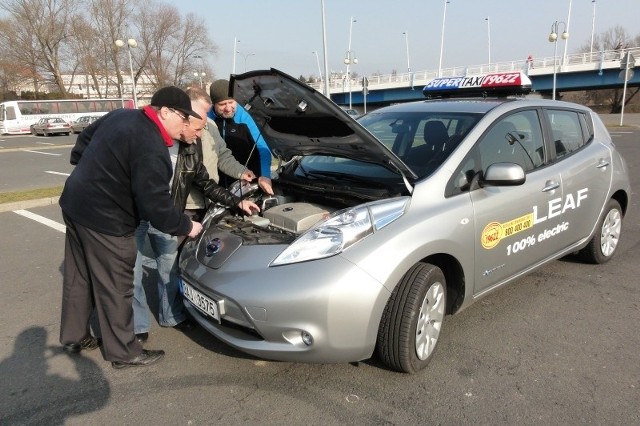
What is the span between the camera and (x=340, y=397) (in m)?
2.53

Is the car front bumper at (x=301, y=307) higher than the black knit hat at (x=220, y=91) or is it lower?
lower

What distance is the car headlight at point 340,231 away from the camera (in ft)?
8.08

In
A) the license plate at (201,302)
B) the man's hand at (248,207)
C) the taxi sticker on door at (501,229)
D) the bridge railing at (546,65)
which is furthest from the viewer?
the bridge railing at (546,65)

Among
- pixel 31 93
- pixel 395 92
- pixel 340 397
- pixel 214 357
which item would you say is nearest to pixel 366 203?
pixel 340 397

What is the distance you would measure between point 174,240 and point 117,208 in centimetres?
64

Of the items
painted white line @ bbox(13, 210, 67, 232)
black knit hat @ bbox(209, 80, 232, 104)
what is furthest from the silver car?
painted white line @ bbox(13, 210, 67, 232)

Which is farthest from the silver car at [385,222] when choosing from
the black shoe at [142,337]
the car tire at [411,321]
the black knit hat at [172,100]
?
the black knit hat at [172,100]

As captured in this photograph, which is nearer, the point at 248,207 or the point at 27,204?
the point at 248,207

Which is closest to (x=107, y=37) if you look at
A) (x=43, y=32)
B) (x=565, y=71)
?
(x=43, y=32)

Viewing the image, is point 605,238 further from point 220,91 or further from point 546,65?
point 546,65

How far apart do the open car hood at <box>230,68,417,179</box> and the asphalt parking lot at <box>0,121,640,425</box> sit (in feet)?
4.07

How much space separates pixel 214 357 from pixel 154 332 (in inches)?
25.9

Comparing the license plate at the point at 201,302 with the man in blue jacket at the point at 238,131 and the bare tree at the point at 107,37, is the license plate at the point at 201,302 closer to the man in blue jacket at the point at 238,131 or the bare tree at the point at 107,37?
the man in blue jacket at the point at 238,131

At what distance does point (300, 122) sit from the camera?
3.29m
